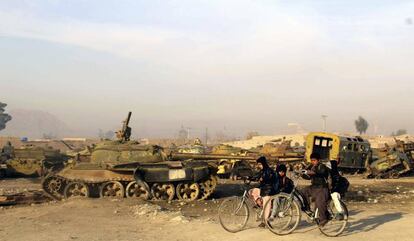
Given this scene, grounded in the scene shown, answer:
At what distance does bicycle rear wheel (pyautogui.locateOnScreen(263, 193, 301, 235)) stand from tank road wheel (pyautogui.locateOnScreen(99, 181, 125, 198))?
9.02m

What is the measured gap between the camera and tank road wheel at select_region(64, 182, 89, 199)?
18125 mm

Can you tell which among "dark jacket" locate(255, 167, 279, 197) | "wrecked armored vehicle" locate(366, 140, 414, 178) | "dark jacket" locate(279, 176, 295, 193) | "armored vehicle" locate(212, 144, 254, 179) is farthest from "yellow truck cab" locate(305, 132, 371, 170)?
"dark jacket" locate(255, 167, 279, 197)

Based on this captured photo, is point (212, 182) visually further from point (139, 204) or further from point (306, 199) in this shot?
point (306, 199)

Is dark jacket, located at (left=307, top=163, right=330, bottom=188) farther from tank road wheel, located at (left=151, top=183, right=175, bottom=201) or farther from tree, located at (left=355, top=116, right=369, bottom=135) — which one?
tree, located at (left=355, top=116, right=369, bottom=135)

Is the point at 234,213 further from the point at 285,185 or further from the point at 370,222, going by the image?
the point at 370,222

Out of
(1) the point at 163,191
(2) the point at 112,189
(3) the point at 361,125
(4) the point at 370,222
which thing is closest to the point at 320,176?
(4) the point at 370,222

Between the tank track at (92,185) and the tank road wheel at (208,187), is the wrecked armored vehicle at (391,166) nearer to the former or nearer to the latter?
the tank road wheel at (208,187)

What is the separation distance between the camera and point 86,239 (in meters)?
10.2

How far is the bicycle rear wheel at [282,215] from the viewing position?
9773mm

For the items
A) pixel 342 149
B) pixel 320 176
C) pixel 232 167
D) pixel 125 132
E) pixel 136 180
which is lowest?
pixel 232 167

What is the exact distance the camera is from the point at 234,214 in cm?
1016

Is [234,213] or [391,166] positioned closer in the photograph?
[234,213]

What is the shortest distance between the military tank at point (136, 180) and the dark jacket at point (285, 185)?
299 inches

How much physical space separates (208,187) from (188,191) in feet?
2.46
